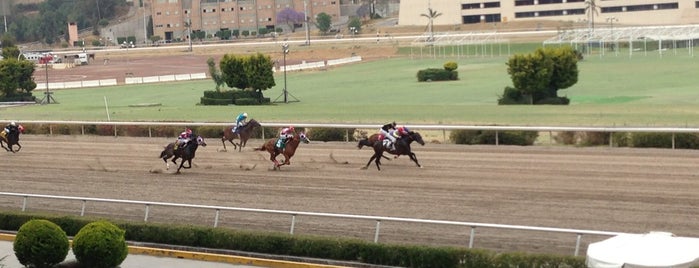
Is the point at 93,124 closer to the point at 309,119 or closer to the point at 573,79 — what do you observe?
the point at 309,119

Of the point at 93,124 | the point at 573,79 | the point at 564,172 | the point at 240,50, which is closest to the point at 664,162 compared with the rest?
the point at 564,172

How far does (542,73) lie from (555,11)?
58.3m

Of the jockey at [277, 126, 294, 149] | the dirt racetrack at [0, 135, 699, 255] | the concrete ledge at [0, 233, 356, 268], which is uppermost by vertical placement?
the jockey at [277, 126, 294, 149]

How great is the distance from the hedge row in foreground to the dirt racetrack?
2.97 ft

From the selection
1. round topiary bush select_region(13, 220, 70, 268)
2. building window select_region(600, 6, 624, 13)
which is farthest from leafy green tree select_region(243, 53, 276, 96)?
building window select_region(600, 6, 624, 13)

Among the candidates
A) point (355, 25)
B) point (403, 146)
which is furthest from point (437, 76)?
point (355, 25)

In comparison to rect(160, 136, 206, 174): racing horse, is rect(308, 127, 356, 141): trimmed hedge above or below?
below

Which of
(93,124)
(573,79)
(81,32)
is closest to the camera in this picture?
(93,124)

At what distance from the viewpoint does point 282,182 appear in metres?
18.1

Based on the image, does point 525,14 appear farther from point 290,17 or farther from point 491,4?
point 290,17

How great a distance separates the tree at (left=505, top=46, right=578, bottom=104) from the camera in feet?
112

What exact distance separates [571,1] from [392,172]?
243 ft

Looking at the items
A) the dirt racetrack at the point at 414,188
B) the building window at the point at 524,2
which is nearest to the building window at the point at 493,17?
the building window at the point at 524,2

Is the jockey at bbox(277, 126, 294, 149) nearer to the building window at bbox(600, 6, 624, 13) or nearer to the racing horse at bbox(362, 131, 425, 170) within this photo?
the racing horse at bbox(362, 131, 425, 170)
